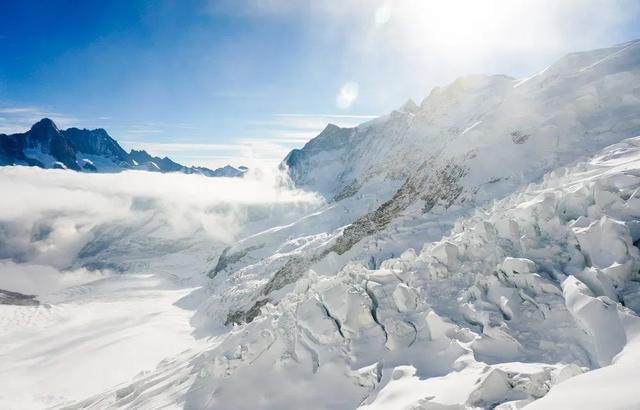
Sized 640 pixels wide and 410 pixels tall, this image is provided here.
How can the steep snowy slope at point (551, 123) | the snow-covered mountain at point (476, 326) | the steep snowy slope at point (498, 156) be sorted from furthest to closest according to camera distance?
the steep snowy slope at point (498, 156)
the steep snowy slope at point (551, 123)
the snow-covered mountain at point (476, 326)

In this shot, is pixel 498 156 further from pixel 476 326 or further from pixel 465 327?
pixel 465 327

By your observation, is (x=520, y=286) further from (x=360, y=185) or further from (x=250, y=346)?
(x=360, y=185)

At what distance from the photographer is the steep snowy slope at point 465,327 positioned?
12.2 meters

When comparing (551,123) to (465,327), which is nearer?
(465,327)

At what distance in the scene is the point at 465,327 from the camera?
15.8 meters

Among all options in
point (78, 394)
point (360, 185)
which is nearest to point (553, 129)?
point (78, 394)

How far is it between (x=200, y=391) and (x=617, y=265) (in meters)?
18.4

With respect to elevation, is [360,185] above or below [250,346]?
above

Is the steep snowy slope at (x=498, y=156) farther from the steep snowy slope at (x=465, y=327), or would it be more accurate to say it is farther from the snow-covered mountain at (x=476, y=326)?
the steep snowy slope at (x=465, y=327)

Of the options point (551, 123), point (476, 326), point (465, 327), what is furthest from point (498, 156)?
point (465, 327)

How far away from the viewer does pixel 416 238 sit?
1633 inches

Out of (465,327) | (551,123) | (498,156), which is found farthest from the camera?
(498,156)

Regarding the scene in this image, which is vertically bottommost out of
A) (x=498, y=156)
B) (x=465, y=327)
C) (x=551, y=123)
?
(x=465, y=327)

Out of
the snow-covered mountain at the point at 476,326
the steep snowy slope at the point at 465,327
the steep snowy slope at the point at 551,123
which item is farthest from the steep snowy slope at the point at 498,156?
the steep snowy slope at the point at 465,327
